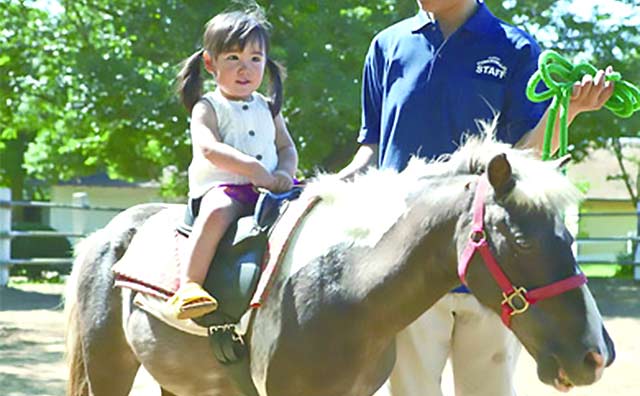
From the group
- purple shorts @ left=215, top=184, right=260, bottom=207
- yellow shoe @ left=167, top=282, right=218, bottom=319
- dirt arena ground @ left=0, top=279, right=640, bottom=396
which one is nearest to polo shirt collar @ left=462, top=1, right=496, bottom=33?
purple shorts @ left=215, top=184, right=260, bottom=207

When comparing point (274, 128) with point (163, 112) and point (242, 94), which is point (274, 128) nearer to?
point (242, 94)

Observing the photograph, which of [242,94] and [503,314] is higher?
[242,94]

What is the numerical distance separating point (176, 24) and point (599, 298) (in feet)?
23.8

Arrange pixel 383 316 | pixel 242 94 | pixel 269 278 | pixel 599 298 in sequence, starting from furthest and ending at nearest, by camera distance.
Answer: pixel 599 298
pixel 242 94
pixel 269 278
pixel 383 316

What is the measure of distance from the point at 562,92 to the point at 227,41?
4.10 ft

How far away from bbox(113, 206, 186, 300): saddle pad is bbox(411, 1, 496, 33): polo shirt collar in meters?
1.20

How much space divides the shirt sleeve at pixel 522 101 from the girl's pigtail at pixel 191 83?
121 cm

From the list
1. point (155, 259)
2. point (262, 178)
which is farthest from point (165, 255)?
point (262, 178)

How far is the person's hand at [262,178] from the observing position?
339 centimetres

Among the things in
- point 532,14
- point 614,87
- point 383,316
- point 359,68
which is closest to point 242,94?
point 383,316

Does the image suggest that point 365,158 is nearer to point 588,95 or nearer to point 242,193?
point 242,193

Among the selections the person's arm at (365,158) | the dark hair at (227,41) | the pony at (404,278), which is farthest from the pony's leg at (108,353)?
the person's arm at (365,158)

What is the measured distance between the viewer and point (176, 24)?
1395 cm

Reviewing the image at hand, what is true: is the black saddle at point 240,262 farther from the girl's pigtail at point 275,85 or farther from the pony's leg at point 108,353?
the pony's leg at point 108,353
